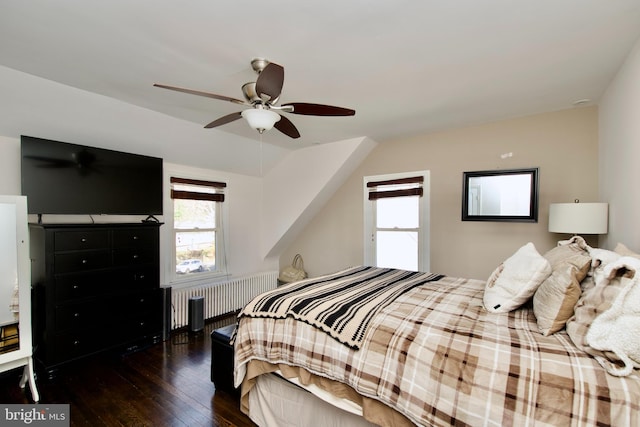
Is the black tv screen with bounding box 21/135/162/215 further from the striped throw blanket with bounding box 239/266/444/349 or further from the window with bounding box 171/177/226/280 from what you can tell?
the striped throw blanket with bounding box 239/266/444/349

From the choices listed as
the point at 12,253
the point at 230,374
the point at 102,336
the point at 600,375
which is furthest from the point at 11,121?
the point at 600,375

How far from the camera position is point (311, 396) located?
1.76 metres

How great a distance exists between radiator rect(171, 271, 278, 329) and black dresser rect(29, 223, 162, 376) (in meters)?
0.44

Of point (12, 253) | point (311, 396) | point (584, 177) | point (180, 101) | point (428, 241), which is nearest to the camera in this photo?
point (311, 396)

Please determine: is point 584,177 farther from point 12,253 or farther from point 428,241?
point 12,253

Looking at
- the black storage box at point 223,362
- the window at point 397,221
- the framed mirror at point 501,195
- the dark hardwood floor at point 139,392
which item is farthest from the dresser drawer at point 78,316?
the framed mirror at point 501,195

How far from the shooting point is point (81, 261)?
2.57m

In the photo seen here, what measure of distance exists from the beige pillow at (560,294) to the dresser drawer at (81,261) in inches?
135

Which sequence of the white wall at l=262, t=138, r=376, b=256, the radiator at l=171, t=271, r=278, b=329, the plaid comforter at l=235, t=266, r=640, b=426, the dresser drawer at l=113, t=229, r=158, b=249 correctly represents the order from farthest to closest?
the white wall at l=262, t=138, r=376, b=256, the radiator at l=171, t=271, r=278, b=329, the dresser drawer at l=113, t=229, r=158, b=249, the plaid comforter at l=235, t=266, r=640, b=426

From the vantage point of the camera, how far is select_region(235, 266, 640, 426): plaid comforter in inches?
41.0

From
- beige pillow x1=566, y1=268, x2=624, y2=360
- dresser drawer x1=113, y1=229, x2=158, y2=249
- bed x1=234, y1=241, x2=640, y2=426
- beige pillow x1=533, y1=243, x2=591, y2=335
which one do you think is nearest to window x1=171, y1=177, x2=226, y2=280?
dresser drawer x1=113, y1=229, x2=158, y2=249

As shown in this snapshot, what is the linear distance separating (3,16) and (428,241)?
13.5 ft

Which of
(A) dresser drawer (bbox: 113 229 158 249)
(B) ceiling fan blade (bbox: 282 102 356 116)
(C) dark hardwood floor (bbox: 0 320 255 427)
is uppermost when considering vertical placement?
(B) ceiling fan blade (bbox: 282 102 356 116)

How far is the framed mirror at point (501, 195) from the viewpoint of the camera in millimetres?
3080
